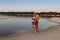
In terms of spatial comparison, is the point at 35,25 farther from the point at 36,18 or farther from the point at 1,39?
the point at 1,39

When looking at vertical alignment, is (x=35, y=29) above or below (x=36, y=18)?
below

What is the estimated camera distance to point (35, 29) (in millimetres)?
19172

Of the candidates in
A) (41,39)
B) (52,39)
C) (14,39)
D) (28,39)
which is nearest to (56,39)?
(52,39)

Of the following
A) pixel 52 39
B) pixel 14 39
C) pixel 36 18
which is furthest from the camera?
pixel 36 18

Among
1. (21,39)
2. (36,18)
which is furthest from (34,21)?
(21,39)

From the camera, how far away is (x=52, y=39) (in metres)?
14.4

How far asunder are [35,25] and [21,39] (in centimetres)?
389

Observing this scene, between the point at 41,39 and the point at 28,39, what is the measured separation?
1082 mm

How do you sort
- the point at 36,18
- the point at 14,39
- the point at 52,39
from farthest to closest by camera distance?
1. the point at 36,18
2. the point at 14,39
3. the point at 52,39

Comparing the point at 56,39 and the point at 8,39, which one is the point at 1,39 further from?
the point at 56,39

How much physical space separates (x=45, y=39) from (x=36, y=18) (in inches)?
166

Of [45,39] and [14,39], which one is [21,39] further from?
[45,39]

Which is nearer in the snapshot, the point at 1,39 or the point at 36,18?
the point at 1,39

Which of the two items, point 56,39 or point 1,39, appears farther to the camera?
point 1,39
